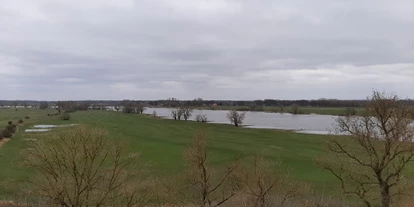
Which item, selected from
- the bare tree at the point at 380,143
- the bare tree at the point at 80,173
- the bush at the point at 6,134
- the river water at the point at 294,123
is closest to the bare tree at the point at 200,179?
the bare tree at the point at 80,173

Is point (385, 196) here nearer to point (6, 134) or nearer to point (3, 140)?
point (3, 140)

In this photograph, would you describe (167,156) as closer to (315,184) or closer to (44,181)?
(315,184)

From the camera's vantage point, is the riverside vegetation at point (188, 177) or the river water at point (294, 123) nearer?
the riverside vegetation at point (188, 177)

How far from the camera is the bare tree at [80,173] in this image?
19406 mm

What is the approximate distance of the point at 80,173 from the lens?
2061 centimetres

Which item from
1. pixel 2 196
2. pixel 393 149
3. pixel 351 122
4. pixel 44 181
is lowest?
pixel 2 196

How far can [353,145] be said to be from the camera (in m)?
28.2

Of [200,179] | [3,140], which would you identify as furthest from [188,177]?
[3,140]

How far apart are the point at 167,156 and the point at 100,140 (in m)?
23.0

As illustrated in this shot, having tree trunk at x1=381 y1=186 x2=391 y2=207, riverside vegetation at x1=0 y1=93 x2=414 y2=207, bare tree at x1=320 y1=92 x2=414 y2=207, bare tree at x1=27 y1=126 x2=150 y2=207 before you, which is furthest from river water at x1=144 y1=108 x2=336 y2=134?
bare tree at x1=27 y1=126 x2=150 y2=207

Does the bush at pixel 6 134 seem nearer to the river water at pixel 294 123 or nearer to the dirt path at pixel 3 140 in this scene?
the dirt path at pixel 3 140

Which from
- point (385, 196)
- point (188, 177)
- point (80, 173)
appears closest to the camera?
point (80, 173)

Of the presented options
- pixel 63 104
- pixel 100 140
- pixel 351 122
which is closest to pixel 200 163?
pixel 100 140

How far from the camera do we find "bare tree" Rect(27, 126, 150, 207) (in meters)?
19.4
